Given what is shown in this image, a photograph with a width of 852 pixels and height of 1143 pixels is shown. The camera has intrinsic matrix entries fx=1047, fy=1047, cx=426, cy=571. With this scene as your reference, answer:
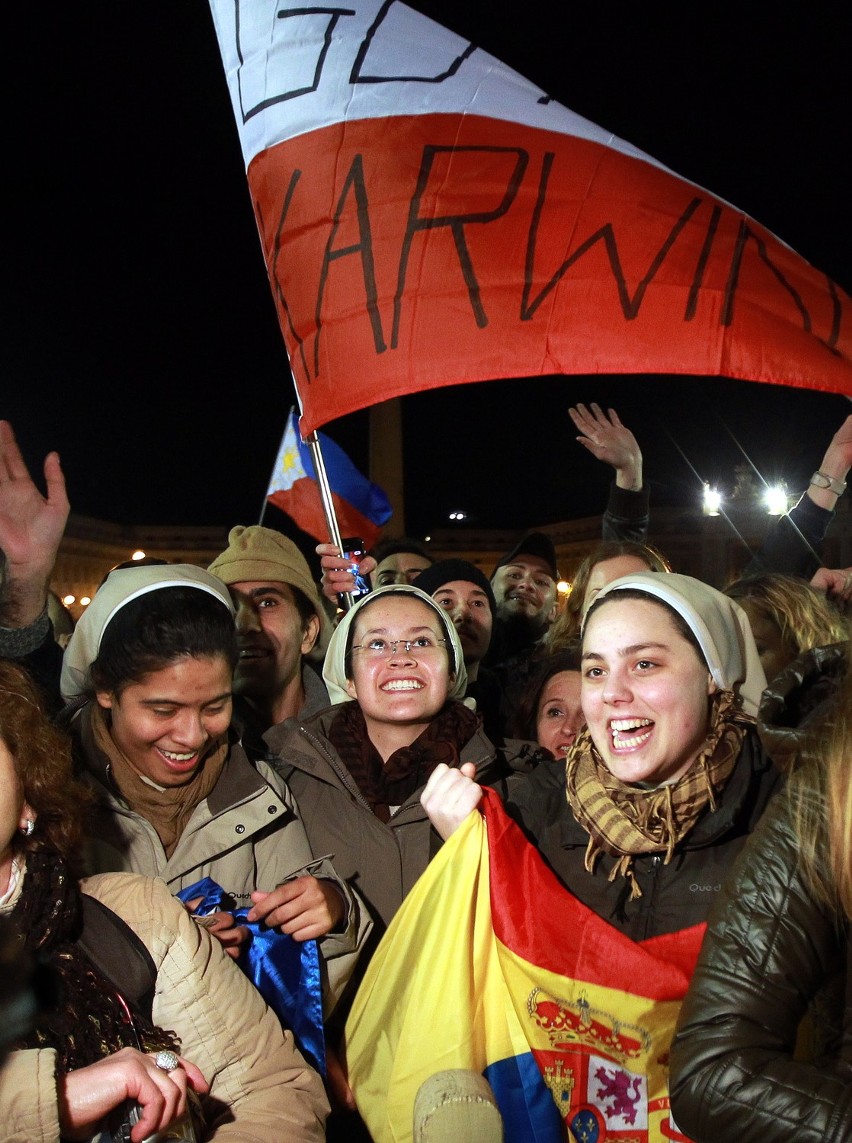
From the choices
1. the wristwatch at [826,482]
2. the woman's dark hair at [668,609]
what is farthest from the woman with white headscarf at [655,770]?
the wristwatch at [826,482]

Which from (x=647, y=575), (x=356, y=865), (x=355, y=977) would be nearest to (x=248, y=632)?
(x=356, y=865)

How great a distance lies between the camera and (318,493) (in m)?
7.15

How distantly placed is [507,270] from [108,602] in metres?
1.88

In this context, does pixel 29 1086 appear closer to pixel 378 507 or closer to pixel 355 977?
pixel 355 977

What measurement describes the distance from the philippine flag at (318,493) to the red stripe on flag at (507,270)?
8.83 feet

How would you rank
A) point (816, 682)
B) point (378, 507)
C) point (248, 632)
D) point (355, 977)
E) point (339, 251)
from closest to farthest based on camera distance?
point (816, 682) < point (355, 977) < point (339, 251) < point (248, 632) < point (378, 507)

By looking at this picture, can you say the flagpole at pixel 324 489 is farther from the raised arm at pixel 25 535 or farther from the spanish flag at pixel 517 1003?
the spanish flag at pixel 517 1003

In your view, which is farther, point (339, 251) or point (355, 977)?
point (339, 251)

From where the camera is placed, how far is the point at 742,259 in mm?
3615

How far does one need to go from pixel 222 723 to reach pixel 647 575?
1.37 m

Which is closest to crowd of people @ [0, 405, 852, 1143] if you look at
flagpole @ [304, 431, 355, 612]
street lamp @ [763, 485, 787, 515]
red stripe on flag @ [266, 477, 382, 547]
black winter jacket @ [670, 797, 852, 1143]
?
black winter jacket @ [670, 797, 852, 1143]

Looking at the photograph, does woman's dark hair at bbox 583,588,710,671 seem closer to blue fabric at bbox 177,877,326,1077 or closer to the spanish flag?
the spanish flag

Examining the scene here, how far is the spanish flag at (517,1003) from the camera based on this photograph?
8.26ft

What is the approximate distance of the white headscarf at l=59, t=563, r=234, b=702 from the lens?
11.0ft
